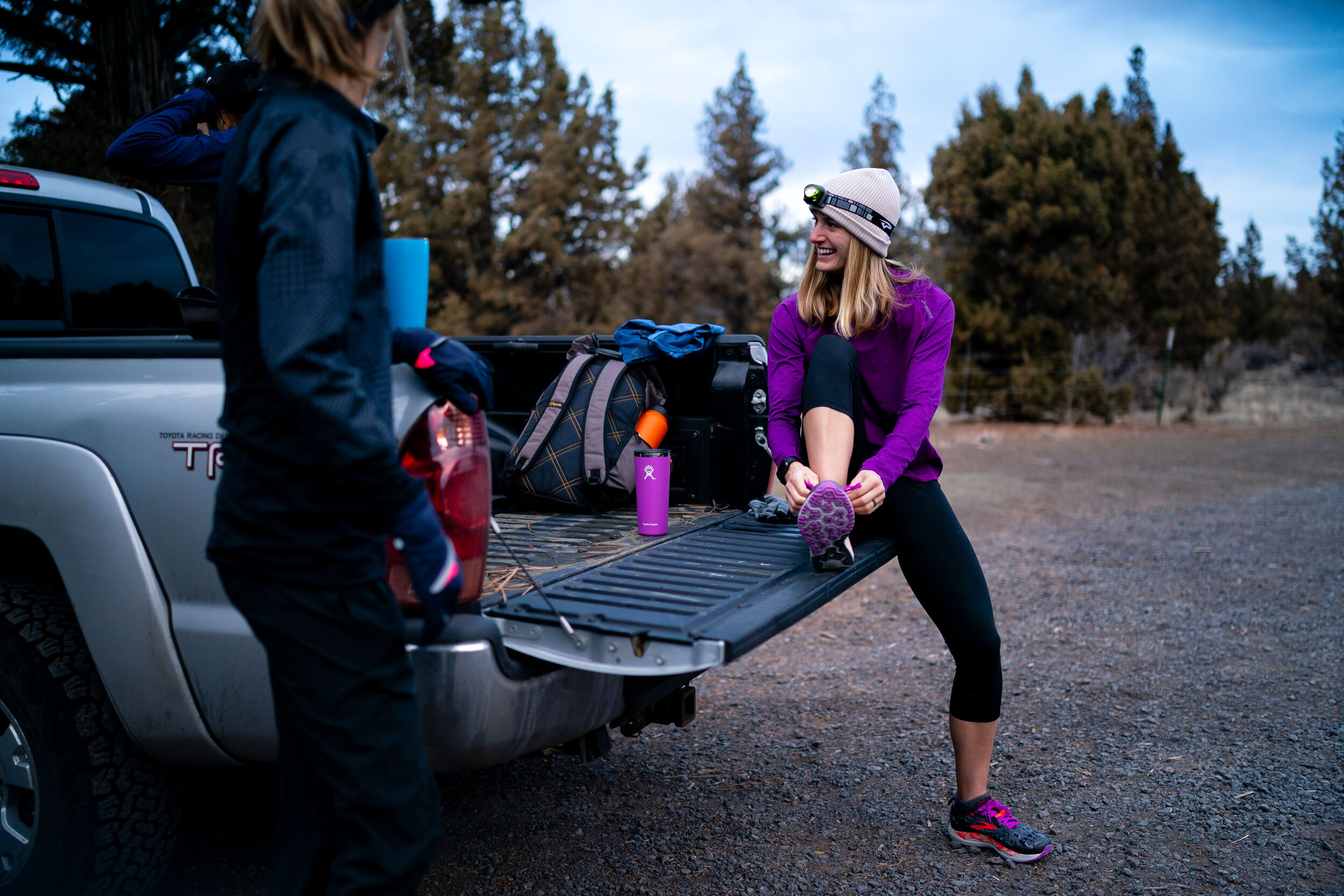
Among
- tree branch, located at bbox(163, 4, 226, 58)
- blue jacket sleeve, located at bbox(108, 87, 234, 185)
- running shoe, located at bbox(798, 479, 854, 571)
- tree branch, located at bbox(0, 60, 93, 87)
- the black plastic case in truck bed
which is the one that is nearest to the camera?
the black plastic case in truck bed

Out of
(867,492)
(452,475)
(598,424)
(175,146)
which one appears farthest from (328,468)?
(598,424)

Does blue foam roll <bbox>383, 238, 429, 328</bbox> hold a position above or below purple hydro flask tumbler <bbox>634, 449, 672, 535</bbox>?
above

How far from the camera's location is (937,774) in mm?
3584

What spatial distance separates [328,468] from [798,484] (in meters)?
1.64

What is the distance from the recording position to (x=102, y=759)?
7.63 feet

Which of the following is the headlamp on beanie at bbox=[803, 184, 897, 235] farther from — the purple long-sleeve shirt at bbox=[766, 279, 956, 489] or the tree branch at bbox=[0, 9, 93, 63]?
the tree branch at bbox=[0, 9, 93, 63]

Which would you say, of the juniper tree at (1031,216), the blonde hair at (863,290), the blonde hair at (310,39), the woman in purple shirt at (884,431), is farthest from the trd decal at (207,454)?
the juniper tree at (1031,216)

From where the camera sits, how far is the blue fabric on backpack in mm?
3723

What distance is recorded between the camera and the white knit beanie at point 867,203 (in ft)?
10.5

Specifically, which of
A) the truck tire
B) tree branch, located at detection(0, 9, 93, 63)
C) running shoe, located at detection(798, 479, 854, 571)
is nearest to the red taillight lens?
the truck tire

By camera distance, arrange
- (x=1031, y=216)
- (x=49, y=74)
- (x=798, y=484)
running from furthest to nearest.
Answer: (x=1031, y=216) → (x=49, y=74) → (x=798, y=484)

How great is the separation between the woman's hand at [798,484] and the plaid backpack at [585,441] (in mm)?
743

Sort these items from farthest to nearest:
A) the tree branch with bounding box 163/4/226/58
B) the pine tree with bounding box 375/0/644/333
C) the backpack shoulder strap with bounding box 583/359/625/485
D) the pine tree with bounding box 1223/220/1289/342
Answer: the pine tree with bounding box 1223/220/1289/342 → the pine tree with bounding box 375/0/644/333 → the tree branch with bounding box 163/4/226/58 → the backpack shoulder strap with bounding box 583/359/625/485

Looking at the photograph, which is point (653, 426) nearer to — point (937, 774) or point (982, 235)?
point (937, 774)
